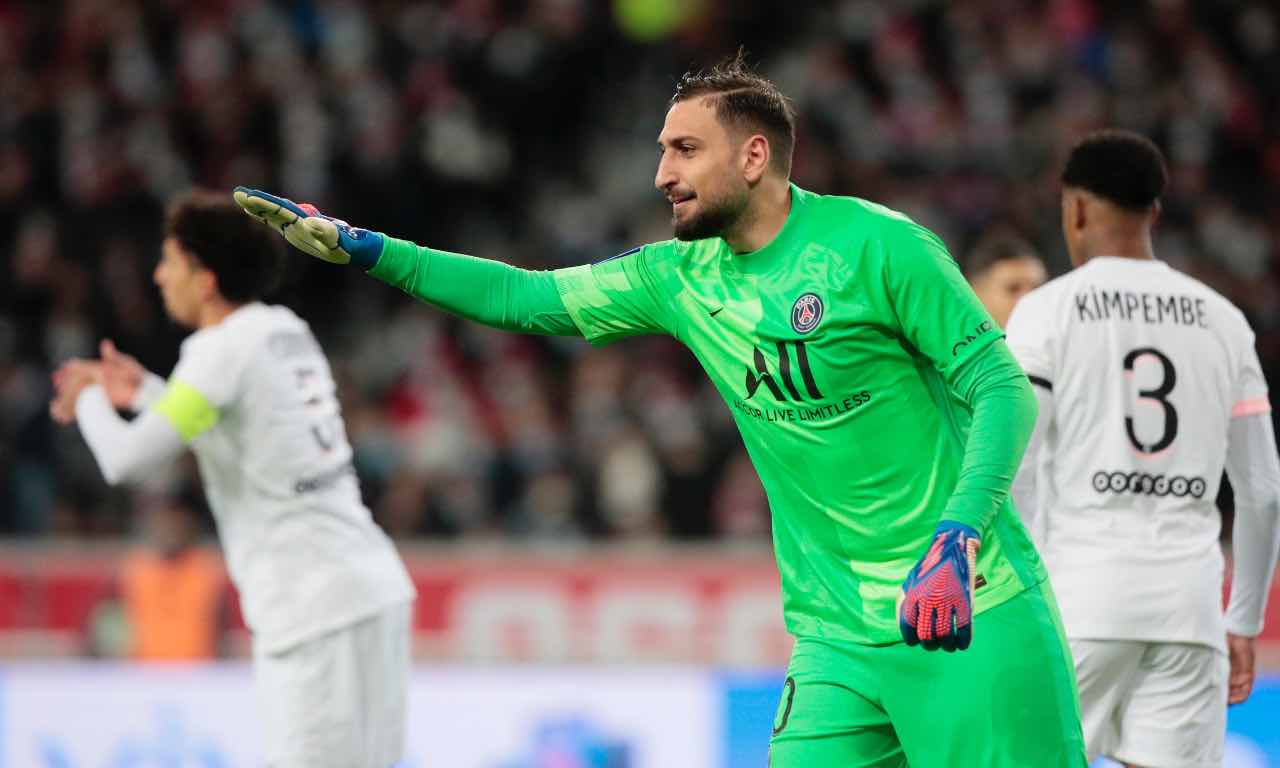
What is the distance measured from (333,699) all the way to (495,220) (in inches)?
394

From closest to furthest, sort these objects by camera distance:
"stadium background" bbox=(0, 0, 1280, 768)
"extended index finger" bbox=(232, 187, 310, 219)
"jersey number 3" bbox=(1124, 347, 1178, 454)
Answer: "extended index finger" bbox=(232, 187, 310, 219) < "jersey number 3" bbox=(1124, 347, 1178, 454) < "stadium background" bbox=(0, 0, 1280, 768)

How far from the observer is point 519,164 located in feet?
51.9

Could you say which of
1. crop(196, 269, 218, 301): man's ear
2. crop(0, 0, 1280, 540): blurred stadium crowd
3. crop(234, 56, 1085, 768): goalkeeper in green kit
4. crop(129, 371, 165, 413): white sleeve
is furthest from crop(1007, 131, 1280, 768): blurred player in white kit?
crop(0, 0, 1280, 540): blurred stadium crowd

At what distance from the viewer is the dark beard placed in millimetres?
4418

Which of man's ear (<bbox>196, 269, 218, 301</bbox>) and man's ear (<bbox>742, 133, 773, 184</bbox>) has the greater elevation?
man's ear (<bbox>742, 133, 773, 184</bbox>)

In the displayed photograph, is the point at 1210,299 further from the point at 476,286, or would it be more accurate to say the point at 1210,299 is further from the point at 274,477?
the point at 274,477

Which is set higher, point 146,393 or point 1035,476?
point 146,393

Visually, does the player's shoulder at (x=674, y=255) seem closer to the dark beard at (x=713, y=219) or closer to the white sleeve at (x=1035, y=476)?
the dark beard at (x=713, y=219)

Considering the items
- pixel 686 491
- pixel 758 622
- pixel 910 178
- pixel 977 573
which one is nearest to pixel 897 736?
pixel 977 573

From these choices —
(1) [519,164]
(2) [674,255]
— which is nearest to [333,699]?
(2) [674,255]

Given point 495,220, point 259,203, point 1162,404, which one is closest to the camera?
point 259,203

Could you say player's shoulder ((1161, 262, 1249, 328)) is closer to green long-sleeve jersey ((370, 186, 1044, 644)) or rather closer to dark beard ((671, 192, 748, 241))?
green long-sleeve jersey ((370, 186, 1044, 644))

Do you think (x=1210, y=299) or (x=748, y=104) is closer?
(x=748, y=104)

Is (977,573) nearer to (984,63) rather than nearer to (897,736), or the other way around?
(897,736)
